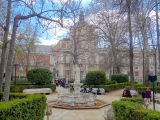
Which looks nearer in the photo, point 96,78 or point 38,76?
point 38,76

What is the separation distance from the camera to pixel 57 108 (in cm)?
1261

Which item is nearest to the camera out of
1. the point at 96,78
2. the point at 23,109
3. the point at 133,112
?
the point at 133,112

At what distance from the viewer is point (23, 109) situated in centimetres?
665

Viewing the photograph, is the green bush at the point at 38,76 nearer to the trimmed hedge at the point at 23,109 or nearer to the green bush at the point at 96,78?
the green bush at the point at 96,78

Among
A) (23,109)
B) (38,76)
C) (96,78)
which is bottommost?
(23,109)

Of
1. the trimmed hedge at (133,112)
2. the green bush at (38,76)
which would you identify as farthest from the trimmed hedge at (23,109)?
the green bush at (38,76)

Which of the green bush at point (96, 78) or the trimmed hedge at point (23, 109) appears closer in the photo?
the trimmed hedge at point (23, 109)

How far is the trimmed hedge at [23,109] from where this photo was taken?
5.68 m

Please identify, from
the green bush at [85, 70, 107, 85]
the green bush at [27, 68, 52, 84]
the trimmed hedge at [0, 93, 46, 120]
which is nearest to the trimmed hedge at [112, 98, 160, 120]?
the trimmed hedge at [0, 93, 46, 120]

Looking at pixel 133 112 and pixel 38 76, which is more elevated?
pixel 38 76

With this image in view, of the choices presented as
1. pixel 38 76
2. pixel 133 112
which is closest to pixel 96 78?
pixel 38 76

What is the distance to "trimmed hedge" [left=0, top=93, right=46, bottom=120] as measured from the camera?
5.68 metres

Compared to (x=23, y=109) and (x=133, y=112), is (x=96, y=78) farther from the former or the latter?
(x=133, y=112)

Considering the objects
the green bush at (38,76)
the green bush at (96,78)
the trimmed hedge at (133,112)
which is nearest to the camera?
the trimmed hedge at (133,112)
